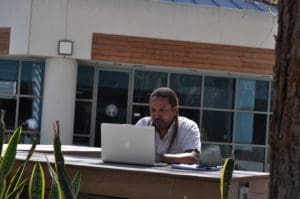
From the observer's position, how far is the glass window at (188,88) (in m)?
17.9

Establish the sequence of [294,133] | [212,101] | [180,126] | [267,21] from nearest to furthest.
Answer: [294,133] < [180,126] < [267,21] < [212,101]

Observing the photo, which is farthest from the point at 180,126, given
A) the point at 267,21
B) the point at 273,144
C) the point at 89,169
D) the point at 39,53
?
the point at 267,21

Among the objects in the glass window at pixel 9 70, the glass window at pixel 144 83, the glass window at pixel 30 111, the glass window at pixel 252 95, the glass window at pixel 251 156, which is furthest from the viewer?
the glass window at pixel 251 156

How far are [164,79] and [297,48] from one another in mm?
15765

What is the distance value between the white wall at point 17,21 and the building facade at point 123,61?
2 centimetres

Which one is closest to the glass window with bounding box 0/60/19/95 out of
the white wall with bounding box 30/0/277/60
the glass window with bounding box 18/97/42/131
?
the glass window with bounding box 18/97/42/131

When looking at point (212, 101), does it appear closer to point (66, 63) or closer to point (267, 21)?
point (267, 21)

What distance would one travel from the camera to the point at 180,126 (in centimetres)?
583

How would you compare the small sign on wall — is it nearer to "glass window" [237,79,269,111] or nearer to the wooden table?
"glass window" [237,79,269,111]

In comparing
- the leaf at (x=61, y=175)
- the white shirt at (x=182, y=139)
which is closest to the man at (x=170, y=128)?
the white shirt at (x=182, y=139)

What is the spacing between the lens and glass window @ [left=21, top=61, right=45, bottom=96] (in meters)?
17.1

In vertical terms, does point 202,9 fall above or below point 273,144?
above

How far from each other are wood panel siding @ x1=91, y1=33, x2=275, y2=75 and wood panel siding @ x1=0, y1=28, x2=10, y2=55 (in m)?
2.16

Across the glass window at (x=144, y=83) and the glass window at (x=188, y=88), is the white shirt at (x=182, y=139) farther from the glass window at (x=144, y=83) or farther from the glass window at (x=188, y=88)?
the glass window at (x=188, y=88)
